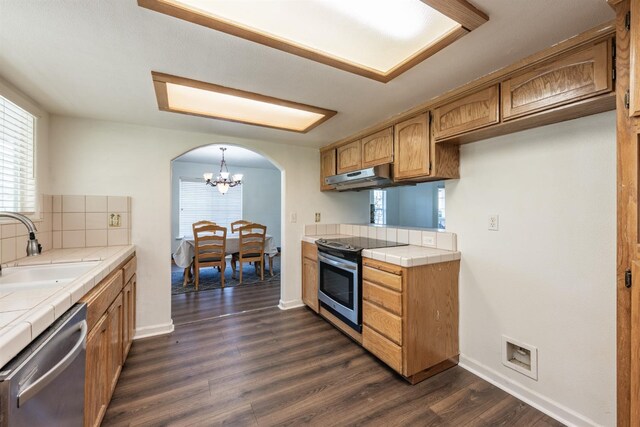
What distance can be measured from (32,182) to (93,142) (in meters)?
0.55

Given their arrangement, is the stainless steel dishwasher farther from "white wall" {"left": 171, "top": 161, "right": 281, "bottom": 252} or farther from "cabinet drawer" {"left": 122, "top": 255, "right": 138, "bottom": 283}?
"white wall" {"left": 171, "top": 161, "right": 281, "bottom": 252}

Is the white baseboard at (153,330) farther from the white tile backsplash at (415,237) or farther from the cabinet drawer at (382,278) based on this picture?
the white tile backsplash at (415,237)

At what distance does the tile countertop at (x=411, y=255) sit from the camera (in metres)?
1.83

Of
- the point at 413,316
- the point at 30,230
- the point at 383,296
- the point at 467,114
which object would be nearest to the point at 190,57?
the point at 30,230

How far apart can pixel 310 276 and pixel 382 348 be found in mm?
1263

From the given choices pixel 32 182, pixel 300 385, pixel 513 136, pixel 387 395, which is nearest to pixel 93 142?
pixel 32 182

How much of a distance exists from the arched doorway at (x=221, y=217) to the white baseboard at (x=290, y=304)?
155 mm

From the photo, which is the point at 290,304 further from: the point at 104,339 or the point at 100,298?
the point at 100,298

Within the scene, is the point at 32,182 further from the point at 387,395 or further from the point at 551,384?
the point at 551,384

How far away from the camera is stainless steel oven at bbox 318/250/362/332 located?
2.25m

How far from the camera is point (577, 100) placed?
4.12 ft

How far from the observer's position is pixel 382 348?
6.56 ft

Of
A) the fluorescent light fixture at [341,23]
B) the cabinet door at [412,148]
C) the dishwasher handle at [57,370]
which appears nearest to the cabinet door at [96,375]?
the dishwasher handle at [57,370]

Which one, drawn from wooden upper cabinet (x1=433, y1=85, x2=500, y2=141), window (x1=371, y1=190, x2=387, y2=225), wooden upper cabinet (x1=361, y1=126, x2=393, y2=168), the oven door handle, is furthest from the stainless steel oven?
window (x1=371, y1=190, x2=387, y2=225)
